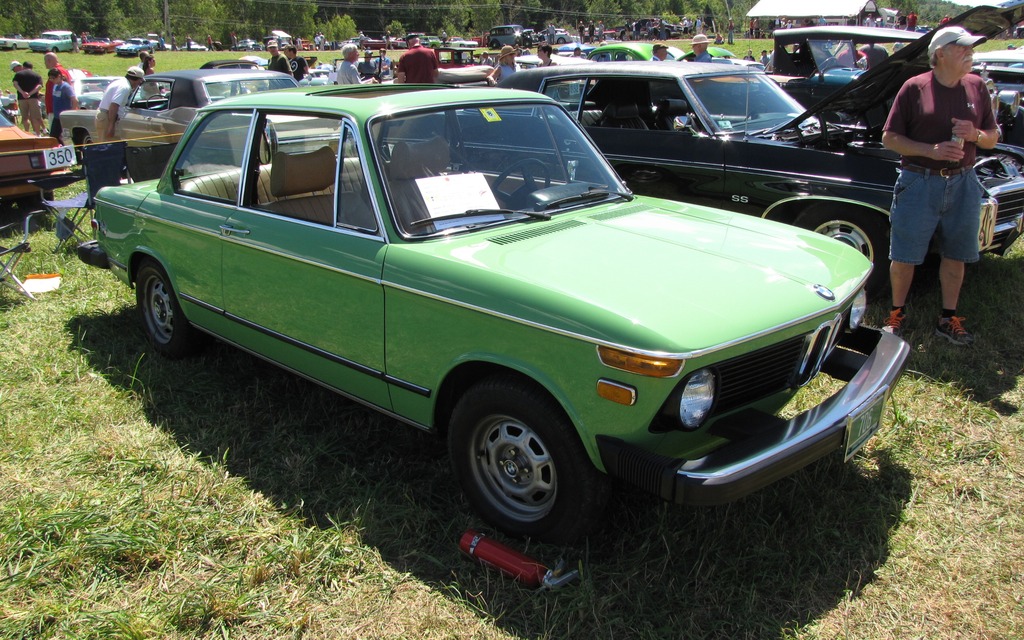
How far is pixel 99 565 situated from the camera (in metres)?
3.00

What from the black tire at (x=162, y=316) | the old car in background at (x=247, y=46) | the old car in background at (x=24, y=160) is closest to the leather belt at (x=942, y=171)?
the black tire at (x=162, y=316)

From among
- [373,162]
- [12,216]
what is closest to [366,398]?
[373,162]

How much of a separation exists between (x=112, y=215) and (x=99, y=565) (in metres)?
2.78

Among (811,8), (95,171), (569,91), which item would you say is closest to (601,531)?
(569,91)

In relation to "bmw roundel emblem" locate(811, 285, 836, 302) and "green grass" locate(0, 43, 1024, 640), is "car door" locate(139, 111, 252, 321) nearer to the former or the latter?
"green grass" locate(0, 43, 1024, 640)

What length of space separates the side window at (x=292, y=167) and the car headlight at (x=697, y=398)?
203 cm

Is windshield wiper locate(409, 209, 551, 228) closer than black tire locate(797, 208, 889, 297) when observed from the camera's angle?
Yes

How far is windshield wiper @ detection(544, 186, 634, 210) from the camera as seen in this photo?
367 centimetres

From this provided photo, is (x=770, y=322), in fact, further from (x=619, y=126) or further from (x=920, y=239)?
(x=619, y=126)

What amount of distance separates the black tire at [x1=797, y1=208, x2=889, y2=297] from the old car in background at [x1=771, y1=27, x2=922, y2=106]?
683cm

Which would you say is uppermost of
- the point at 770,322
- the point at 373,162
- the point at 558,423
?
the point at 373,162

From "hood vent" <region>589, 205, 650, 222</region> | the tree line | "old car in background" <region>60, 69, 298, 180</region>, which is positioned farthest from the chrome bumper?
the tree line

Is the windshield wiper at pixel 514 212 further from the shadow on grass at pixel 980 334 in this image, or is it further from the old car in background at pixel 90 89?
the old car in background at pixel 90 89

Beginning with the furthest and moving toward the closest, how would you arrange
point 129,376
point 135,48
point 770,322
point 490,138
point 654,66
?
point 135,48, point 654,66, point 129,376, point 490,138, point 770,322
